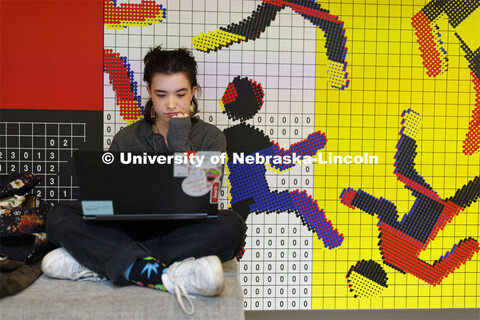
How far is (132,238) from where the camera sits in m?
1.54

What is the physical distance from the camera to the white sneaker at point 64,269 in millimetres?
1405

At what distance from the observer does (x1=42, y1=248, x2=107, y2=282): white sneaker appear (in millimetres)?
1405

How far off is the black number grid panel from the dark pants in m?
0.48

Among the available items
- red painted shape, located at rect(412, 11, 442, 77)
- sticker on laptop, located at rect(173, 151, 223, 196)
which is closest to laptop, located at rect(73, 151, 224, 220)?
sticker on laptop, located at rect(173, 151, 223, 196)

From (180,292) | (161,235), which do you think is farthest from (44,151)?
(180,292)

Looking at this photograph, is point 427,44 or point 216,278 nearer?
point 216,278

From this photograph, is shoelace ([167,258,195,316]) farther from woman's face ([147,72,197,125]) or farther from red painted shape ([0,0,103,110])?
red painted shape ([0,0,103,110])

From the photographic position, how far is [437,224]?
6.77ft

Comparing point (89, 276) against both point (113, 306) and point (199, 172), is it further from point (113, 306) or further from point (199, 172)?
point (199, 172)

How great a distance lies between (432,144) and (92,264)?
4.95 feet

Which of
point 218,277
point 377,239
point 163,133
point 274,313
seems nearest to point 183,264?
point 218,277

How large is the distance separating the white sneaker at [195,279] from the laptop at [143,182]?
0.17 m

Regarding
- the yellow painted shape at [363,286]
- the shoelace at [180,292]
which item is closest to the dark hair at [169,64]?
the shoelace at [180,292]

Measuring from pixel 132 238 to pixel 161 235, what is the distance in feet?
0.32
